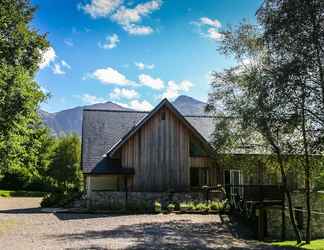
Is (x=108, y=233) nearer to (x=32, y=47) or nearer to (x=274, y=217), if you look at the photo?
(x=274, y=217)

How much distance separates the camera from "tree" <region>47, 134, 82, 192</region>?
45338 mm

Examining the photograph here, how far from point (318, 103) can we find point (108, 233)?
943 centimetres

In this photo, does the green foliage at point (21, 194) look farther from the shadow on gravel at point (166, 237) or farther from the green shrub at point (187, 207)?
the shadow on gravel at point (166, 237)

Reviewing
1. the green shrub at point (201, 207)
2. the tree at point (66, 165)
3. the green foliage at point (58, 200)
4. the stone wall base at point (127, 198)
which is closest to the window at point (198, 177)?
the stone wall base at point (127, 198)

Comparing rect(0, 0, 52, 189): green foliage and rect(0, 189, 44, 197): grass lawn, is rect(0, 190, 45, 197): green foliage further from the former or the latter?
rect(0, 0, 52, 189): green foliage

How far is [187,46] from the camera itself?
18766 mm

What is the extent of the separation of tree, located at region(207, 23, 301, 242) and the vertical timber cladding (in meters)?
4.64

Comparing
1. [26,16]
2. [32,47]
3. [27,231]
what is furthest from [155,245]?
[26,16]

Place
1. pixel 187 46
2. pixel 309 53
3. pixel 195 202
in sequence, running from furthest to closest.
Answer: pixel 195 202, pixel 187 46, pixel 309 53

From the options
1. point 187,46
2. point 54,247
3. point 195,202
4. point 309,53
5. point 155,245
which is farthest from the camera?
point 195,202

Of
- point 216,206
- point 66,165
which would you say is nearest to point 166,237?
point 216,206

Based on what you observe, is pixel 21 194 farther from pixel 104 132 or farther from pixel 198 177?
pixel 198 177

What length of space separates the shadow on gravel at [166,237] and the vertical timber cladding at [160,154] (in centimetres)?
801

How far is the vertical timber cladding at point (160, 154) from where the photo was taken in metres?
25.4
